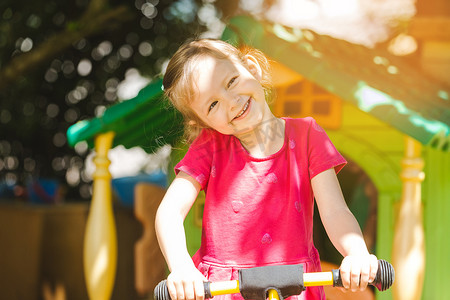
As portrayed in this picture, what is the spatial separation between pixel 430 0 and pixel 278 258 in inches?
134

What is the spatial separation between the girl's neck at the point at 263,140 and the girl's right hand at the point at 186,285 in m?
0.43

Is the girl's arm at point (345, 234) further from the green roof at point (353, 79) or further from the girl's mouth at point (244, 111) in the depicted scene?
the green roof at point (353, 79)

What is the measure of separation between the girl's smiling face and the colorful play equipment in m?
0.80

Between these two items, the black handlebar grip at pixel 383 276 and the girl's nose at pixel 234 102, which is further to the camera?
the girl's nose at pixel 234 102

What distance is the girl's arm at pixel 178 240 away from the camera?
1.40 meters

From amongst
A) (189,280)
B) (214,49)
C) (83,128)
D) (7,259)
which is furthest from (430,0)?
(7,259)

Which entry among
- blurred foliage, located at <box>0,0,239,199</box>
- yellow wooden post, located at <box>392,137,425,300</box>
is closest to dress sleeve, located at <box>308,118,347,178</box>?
yellow wooden post, located at <box>392,137,425,300</box>

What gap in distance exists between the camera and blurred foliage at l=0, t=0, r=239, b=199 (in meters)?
5.41

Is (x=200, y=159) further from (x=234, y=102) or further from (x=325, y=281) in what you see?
(x=325, y=281)

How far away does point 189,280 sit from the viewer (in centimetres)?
139

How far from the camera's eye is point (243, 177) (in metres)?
1.63

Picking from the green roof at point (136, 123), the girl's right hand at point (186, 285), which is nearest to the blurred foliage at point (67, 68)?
the green roof at point (136, 123)

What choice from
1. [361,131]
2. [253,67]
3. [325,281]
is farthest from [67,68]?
[325,281]

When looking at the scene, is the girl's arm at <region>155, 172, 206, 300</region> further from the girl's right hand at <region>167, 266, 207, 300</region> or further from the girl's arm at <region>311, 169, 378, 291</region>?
the girl's arm at <region>311, 169, 378, 291</region>
